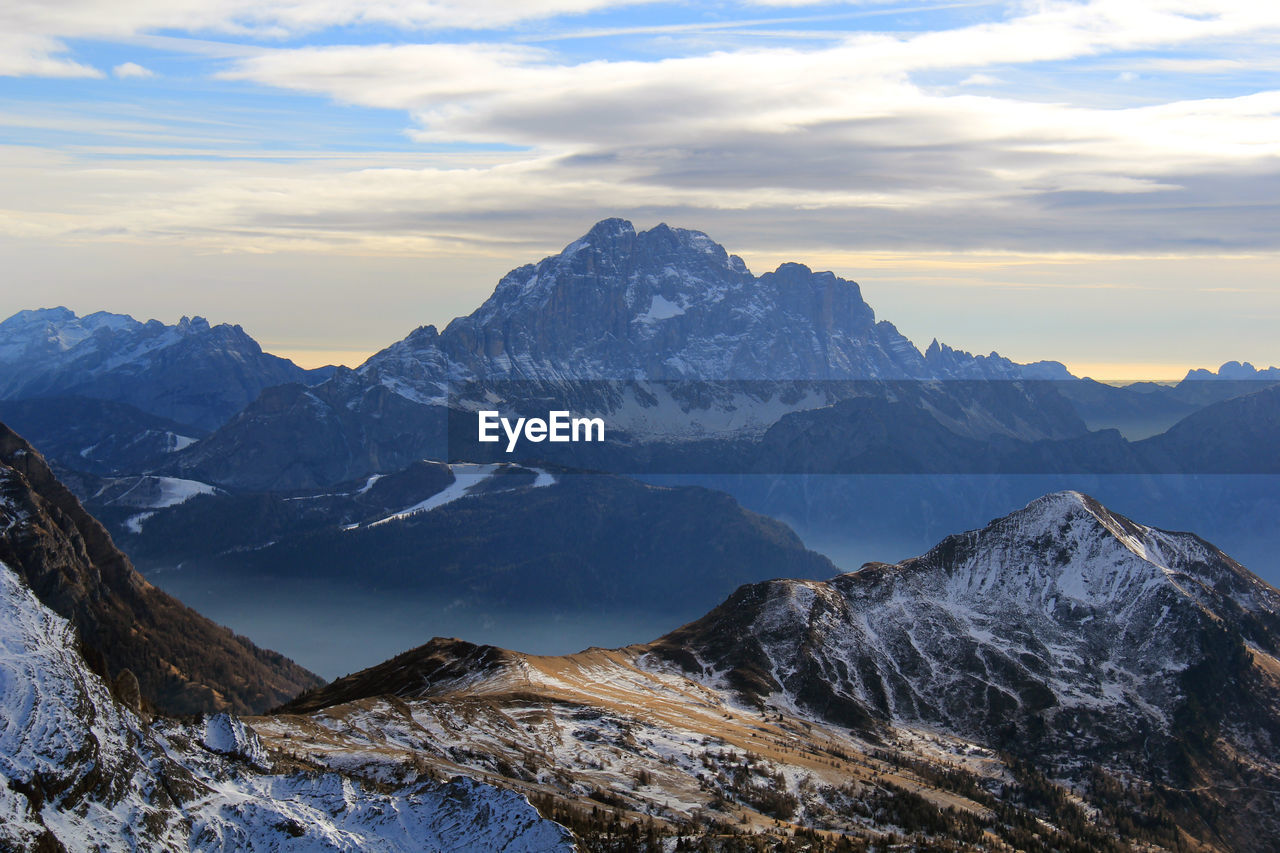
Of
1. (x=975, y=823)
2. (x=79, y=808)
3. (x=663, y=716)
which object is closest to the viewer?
(x=79, y=808)

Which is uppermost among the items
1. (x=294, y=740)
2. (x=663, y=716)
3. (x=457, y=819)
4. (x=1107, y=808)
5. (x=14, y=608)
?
(x=14, y=608)

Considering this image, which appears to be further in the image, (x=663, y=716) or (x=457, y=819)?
(x=663, y=716)

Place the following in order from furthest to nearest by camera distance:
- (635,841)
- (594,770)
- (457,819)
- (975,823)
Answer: (975,823)
(594,770)
(635,841)
(457,819)

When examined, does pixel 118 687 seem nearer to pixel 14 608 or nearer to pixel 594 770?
pixel 14 608

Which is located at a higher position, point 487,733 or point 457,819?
point 457,819

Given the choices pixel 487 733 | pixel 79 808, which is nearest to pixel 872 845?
pixel 487 733

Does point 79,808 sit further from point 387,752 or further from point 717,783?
point 717,783

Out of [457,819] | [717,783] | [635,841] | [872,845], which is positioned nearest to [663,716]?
[717,783]
